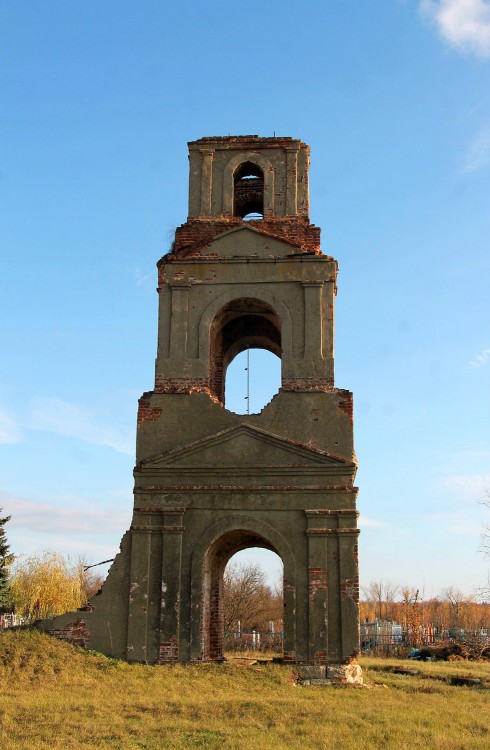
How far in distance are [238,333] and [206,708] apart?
943 cm

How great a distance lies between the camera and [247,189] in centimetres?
1786

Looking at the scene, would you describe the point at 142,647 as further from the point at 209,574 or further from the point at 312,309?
the point at 312,309

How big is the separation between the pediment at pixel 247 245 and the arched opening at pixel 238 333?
3.37 feet

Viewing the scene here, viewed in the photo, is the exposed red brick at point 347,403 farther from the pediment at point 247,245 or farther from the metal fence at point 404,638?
the metal fence at point 404,638

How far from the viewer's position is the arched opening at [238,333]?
16.2 meters

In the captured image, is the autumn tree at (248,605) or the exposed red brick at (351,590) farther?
the autumn tree at (248,605)

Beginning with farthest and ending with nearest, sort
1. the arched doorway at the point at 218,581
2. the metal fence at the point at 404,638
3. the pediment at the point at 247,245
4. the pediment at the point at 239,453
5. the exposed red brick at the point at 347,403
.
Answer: the metal fence at the point at 404,638 → the pediment at the point at 247,245 → the exposed red brick at the point at 347,403 → the pediment at the point at 239,453 → the arched doorway at the point at 218,581

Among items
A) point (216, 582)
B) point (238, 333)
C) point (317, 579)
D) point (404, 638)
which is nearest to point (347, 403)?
point (317, 579)

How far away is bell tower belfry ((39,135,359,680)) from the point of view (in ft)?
44.8

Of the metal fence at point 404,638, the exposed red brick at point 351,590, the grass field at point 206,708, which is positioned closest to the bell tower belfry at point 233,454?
the exposed red brick at point 351,590

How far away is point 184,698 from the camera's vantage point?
10.9 m

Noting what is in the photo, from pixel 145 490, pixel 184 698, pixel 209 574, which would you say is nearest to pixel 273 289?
pixel 145 490

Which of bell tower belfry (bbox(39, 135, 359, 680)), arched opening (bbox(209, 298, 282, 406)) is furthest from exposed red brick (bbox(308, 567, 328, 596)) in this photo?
arched opening (bbox(209, 298, 282, 406))

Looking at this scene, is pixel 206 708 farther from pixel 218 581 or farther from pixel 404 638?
pixel 404 638
